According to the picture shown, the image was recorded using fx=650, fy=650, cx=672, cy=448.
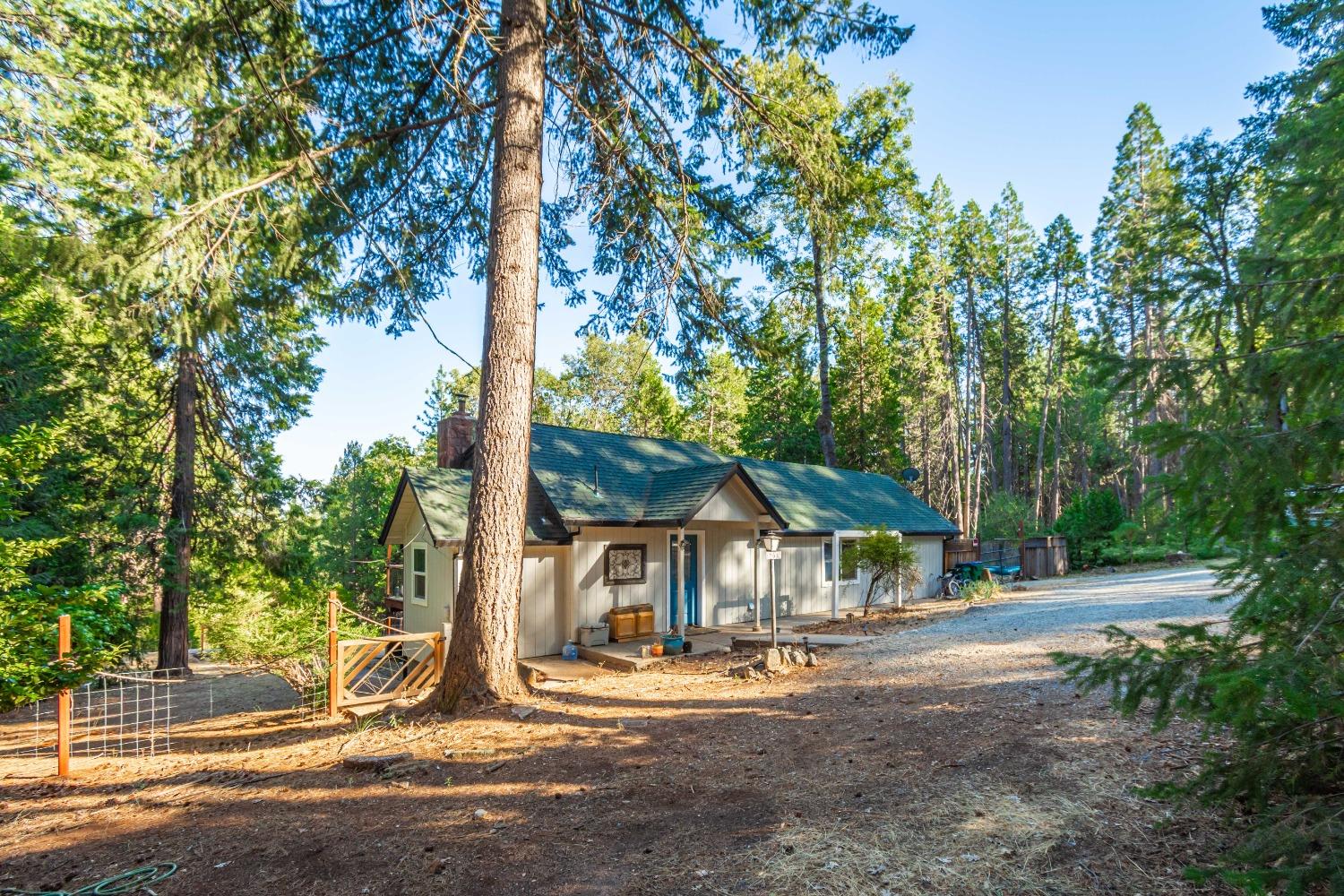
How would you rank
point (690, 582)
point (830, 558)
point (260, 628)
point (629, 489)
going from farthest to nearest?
point (830, 558) < point (690, 582) < point (629, 489) < point (260, 628)

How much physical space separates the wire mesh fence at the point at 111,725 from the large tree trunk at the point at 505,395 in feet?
11.4

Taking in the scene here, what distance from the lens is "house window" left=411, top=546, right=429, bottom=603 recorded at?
44.1 feet

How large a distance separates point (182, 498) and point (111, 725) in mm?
5385

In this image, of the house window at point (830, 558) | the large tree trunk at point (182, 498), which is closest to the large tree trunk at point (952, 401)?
the house window at point (830, 558)

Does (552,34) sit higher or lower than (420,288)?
higher

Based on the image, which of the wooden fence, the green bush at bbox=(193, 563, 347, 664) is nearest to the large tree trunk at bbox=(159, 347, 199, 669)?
the green bush at bbox=(193, 563, 347, 664)

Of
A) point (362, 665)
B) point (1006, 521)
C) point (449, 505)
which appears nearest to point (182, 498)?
point (449, 505)

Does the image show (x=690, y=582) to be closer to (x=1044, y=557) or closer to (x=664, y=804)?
(x=664, y=804)

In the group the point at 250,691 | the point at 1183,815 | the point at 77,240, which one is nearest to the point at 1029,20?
the point at 1183,815

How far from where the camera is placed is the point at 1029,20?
10.0 metres

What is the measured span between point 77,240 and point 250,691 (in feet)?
31.1

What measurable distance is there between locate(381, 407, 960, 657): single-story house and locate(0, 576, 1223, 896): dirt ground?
4.71m

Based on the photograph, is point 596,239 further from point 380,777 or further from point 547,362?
point 547,362

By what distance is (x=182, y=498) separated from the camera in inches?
551
